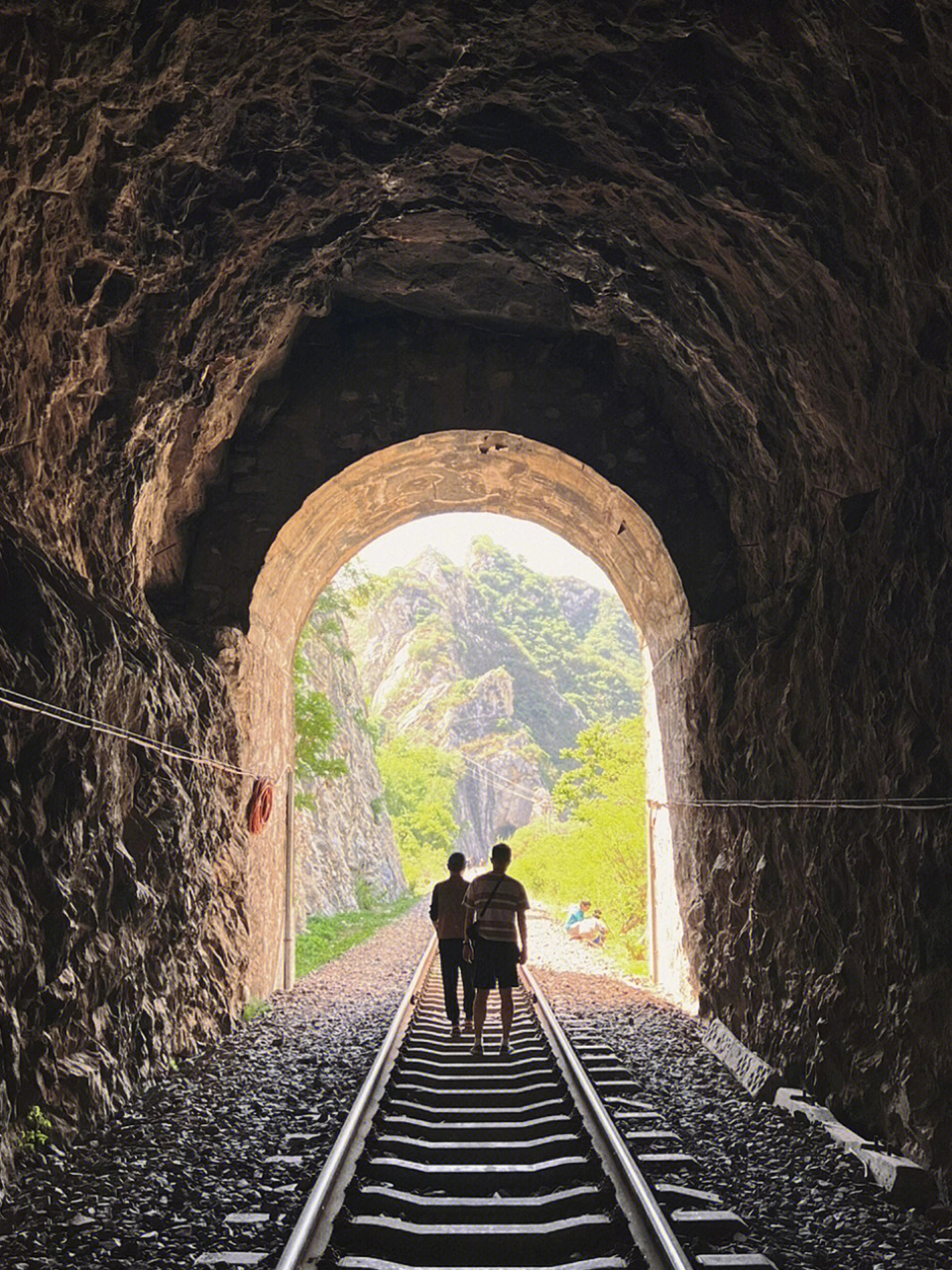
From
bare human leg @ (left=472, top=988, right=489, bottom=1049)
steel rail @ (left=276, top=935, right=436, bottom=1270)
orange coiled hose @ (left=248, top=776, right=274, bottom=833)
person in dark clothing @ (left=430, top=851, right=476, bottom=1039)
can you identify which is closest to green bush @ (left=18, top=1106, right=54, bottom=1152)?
steel rail @ (left=276, top=935, right=436, bottom=1270)

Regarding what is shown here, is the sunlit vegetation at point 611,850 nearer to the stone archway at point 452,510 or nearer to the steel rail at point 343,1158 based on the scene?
the stone archway at point 452,510

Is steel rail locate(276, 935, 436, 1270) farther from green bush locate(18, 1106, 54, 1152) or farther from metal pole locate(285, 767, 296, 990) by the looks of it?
metal pole locate(285, 767, 296, 990)

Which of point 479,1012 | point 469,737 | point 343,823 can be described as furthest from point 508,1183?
point 469,737

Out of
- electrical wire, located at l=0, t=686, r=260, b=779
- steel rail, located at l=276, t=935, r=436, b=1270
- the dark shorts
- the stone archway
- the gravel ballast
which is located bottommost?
the gravel ballast

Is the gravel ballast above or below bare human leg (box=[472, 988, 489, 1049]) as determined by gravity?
below

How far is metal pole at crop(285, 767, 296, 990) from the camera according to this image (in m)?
12.0

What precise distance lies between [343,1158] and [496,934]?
300cm

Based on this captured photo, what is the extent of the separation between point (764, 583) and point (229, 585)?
4.57 meters

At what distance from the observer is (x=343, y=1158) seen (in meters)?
5.02

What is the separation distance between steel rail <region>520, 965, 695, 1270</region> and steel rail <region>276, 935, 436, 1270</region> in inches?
43.4

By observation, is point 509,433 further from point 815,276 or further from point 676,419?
point 815,276

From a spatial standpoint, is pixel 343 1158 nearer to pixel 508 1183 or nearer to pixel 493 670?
pixel 508 1183

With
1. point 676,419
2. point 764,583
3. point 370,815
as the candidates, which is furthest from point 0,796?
point 370,815

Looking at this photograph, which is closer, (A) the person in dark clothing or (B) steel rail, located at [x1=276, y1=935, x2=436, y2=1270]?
(B) steel rail, located at [x1=276, y1=935, x2=436, y2=1270]
